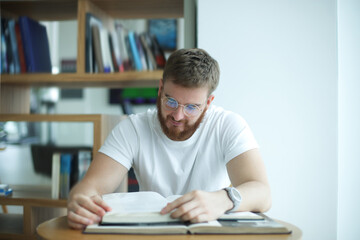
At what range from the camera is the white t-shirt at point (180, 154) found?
1.39 metres

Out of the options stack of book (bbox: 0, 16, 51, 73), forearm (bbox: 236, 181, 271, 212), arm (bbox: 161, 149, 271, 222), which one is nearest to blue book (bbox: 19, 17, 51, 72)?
stack of book (bbox: 0, 16, 51, 73)

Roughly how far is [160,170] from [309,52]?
103 cm

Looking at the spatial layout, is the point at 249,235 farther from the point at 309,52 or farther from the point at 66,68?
the point at 66,68

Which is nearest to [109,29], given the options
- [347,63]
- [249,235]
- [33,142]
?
[33,142]

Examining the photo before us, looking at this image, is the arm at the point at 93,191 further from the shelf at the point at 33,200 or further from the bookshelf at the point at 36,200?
the shelf at the point at 33,200

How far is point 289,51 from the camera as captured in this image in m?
1.76

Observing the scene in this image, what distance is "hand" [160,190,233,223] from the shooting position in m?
0.80

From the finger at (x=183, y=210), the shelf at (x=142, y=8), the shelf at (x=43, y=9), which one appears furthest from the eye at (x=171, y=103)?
the shelf at (x=43, y=9)

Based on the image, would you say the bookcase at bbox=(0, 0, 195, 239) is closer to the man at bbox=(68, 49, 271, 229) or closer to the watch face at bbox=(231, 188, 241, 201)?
the man at bbox=(68, 49, 271, 229)

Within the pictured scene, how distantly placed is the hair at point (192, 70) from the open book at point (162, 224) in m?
0.53

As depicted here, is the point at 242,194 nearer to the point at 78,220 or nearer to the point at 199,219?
the point at 199,219

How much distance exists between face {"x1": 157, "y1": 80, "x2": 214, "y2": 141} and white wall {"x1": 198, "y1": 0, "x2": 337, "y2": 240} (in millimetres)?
500

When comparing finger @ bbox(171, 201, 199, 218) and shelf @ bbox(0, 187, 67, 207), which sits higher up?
finger @ bbox(171, 201, 199, 218)

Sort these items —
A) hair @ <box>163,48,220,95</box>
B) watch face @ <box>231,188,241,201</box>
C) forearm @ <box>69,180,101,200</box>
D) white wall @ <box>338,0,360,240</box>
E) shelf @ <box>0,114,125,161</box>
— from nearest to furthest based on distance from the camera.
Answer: watch face @ <box>231,188,241,201</box> → forearm @ <box>69,180,101,200</box> → hair @ <box>163,48,220,95</box> → white wall @ <box>338,0,360,240</box> → shelf @ <box>0,114,125,161</box>
